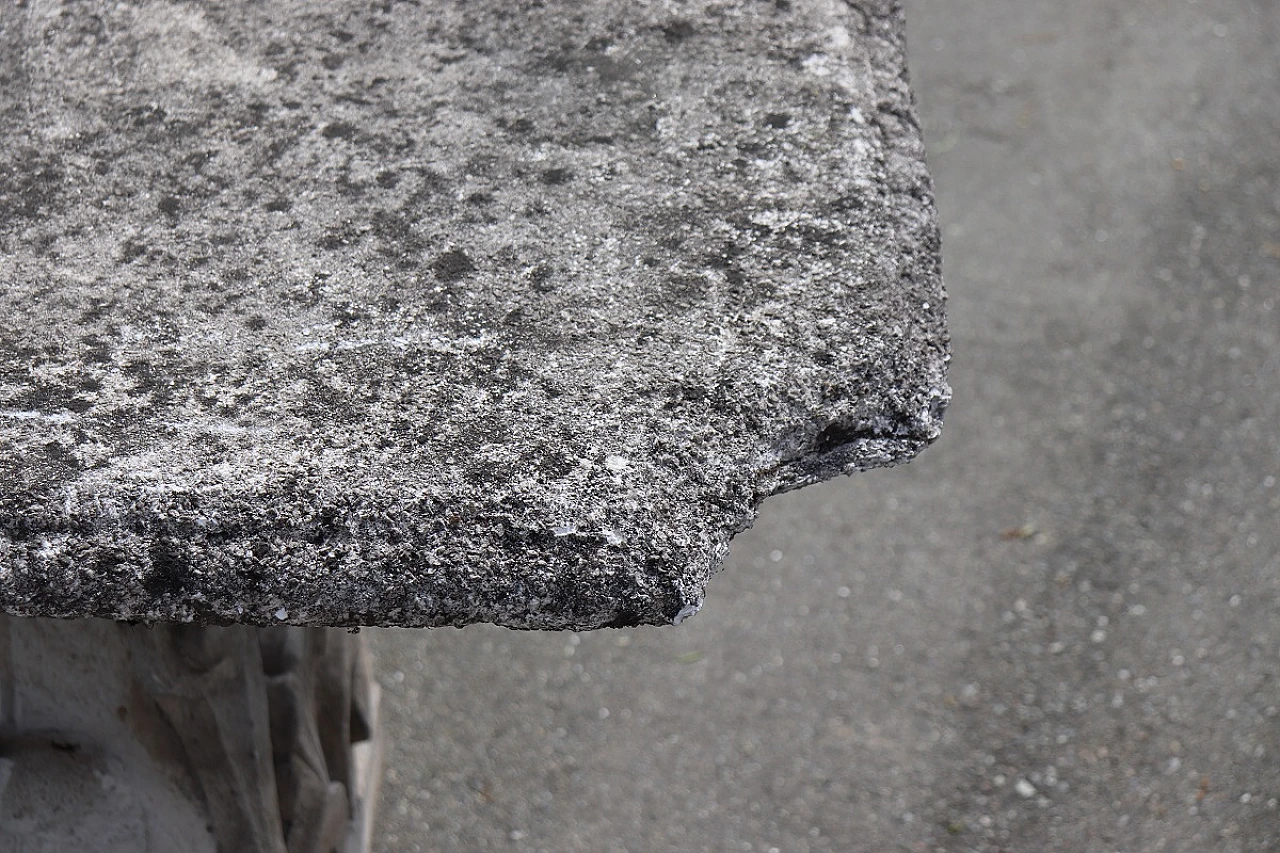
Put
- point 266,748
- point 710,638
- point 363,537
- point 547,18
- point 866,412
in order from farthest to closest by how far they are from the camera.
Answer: point 710,638 → point 266,748 → point 547,18 → point 866,412 → point 363,537

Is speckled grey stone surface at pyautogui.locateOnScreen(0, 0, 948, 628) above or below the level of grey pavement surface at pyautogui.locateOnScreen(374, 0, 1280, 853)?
above

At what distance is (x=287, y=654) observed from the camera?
158 centimetres

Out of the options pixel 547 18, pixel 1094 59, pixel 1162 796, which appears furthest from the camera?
pixel 1094 59

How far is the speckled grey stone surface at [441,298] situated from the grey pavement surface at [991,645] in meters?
1.26

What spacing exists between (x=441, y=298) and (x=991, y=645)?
156 centimetres

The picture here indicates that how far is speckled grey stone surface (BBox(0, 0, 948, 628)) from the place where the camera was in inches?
30.6

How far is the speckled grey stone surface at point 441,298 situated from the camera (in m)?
0.78

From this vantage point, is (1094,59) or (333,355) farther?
(1094,59)

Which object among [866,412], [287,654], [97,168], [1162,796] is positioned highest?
[97,168]

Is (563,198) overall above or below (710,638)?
above

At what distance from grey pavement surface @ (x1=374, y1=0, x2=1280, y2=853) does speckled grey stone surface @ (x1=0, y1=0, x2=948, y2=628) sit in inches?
49.4

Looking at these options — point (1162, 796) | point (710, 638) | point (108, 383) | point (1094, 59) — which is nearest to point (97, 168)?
point (108, 383)

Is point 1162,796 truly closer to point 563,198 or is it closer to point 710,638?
point 710,638

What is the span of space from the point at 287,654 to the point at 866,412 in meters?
0.97
